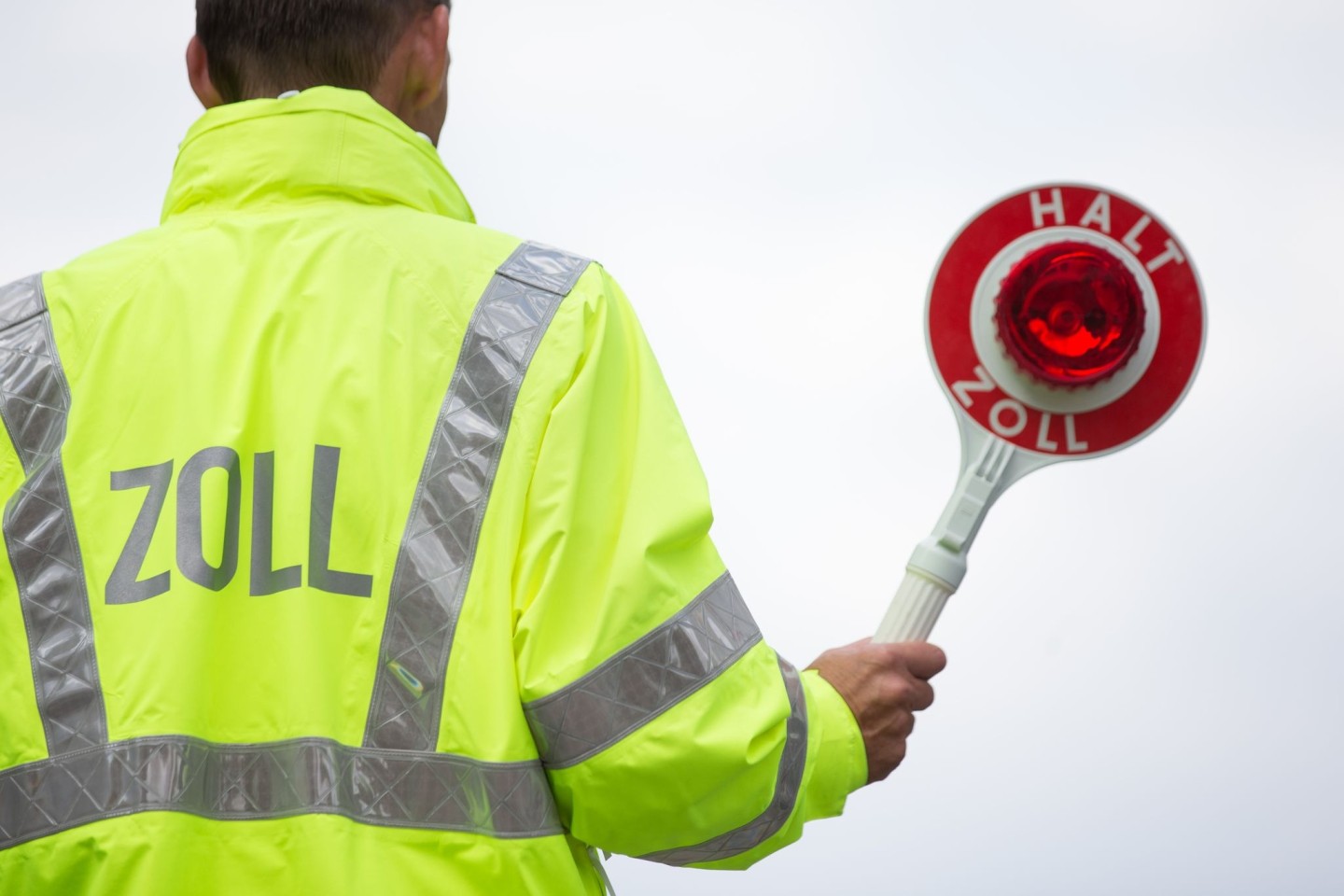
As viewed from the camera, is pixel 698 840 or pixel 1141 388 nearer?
pixel 698 840

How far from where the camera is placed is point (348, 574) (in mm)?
1639

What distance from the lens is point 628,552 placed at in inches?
65.4

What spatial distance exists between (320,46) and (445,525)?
0.62m

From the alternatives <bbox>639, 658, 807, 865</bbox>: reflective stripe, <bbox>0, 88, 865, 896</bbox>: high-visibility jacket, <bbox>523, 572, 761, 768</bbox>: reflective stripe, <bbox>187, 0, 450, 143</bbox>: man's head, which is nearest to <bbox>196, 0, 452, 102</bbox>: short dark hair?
<bbox>187, 0, 450, 143</bbox>: man's head

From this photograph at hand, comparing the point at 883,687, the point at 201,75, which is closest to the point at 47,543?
the point at 201,75

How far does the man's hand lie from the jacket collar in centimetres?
78

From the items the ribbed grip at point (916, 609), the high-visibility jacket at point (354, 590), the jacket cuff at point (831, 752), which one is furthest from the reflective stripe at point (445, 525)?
the ribbed grip at point (916, 609)

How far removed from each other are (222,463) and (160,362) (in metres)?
0.16

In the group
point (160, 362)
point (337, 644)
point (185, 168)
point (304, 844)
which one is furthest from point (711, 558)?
point (185, 168)

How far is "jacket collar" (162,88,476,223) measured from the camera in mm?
1802

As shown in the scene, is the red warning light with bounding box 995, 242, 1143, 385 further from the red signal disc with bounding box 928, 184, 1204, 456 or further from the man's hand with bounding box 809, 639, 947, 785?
the man's hand with bounding box 809, 639, 947, 785

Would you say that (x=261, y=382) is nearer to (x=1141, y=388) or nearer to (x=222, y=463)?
(x=222, y=463)

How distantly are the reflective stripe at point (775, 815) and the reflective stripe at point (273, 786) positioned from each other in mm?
265

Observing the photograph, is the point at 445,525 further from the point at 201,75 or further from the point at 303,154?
the point at 201,75
